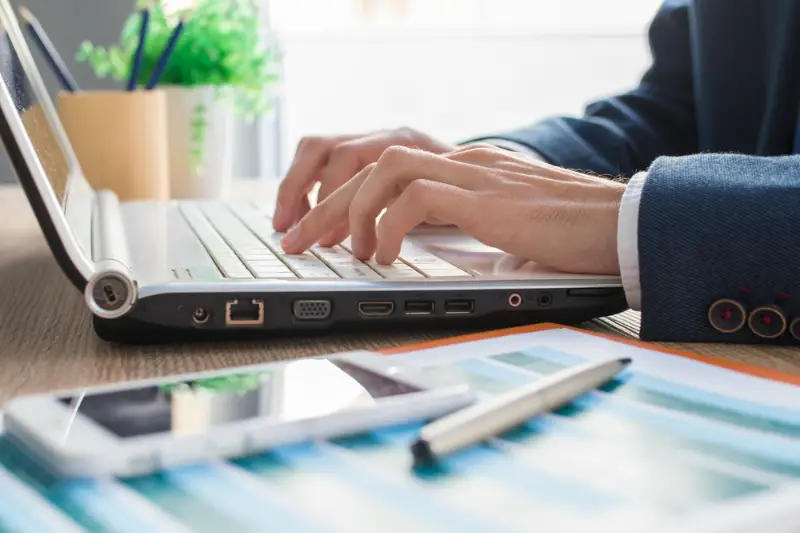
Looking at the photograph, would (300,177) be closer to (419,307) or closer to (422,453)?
(419,307)

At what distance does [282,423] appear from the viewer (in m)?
0.35

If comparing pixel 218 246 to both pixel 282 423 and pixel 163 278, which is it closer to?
pixel 163 278

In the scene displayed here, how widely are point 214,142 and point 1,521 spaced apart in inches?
41.1

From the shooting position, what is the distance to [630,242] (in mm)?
579

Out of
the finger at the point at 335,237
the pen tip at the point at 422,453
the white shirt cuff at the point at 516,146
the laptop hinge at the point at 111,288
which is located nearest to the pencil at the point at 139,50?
A: the white shirt cuff at the point at 516,146

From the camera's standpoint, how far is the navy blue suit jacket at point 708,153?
56 centimetres

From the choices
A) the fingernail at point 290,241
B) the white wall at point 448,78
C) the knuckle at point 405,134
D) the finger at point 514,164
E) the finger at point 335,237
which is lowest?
the white wall at point 448,78

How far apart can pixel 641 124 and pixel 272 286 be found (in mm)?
783

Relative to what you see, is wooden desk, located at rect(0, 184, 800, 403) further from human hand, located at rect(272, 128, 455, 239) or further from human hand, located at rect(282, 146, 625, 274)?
human hand, located at rect(272, 128, 455, 239)

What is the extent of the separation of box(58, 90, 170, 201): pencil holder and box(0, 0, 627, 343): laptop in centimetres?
47

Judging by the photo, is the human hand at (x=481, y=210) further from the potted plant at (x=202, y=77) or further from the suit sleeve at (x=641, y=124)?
the potted plant at (x=202, y=77)

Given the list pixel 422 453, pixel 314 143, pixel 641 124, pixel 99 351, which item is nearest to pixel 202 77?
pixel 314 143

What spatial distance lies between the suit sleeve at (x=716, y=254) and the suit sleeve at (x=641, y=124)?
45cm

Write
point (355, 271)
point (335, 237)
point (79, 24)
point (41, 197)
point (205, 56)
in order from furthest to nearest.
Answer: point (79, 24)
point (205, 56)
point (335, 237)
point (355, 271)
point (41, 197)
